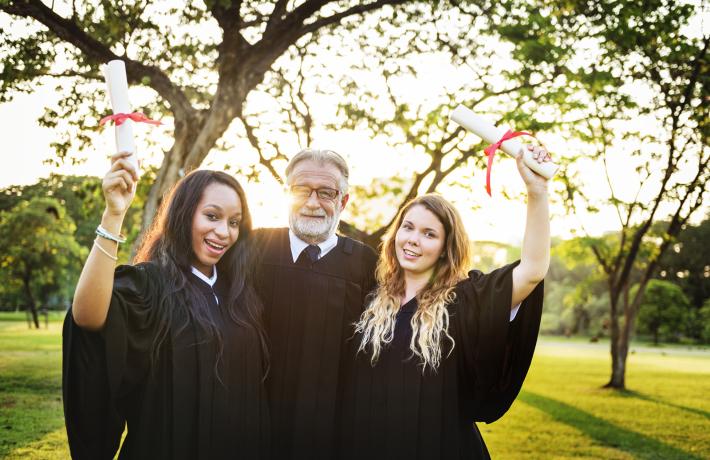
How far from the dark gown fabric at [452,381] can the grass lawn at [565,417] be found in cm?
673

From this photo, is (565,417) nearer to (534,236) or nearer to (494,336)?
(494,336)

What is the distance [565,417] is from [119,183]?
12533 mm

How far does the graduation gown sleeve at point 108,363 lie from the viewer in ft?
8.68

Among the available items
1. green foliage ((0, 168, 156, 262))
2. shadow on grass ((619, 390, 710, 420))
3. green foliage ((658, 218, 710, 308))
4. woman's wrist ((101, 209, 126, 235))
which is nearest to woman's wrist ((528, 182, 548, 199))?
woman's wrist ((101, 209, 126, 235))

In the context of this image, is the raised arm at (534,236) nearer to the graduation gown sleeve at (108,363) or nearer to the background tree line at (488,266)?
the graduation gown sleeve at (108,363)

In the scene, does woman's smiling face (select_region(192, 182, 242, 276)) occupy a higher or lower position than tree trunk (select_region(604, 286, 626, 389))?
higher

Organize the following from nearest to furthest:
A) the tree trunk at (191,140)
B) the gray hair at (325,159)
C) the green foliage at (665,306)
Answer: the gray hair at (325,159) → the tree trunk at (191,140) → the green foliage at (665,306)

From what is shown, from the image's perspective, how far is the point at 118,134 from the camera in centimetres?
245

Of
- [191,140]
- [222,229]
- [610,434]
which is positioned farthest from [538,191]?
[610,434]

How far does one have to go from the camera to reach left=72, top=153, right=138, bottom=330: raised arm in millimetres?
2416

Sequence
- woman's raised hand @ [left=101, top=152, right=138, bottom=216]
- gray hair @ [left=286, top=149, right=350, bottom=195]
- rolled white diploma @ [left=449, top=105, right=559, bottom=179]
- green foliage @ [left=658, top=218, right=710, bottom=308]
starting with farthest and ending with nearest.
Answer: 1. green foliage @ [left=658, top=218, right=710, bottom=308]
2. gray hair @ [left=286, top=149, right=350, bottom=195]
3. rolled white diploma @ [left=449, top=105, right=559, bottom=179]
4. woman's raised hand @ [left=101, top=152, right=138, bottom=216]

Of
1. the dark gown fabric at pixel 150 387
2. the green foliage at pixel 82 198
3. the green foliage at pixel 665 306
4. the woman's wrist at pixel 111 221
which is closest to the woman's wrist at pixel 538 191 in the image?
A: the dark gown fabric at pixel 150 387

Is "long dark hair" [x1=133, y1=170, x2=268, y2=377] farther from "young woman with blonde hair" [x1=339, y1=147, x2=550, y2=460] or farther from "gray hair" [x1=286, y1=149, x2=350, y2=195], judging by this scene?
"gray hair" [x1=286, y1=149, x2=350, y2=195]

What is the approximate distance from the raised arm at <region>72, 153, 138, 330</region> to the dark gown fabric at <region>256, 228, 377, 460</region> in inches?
53.1
